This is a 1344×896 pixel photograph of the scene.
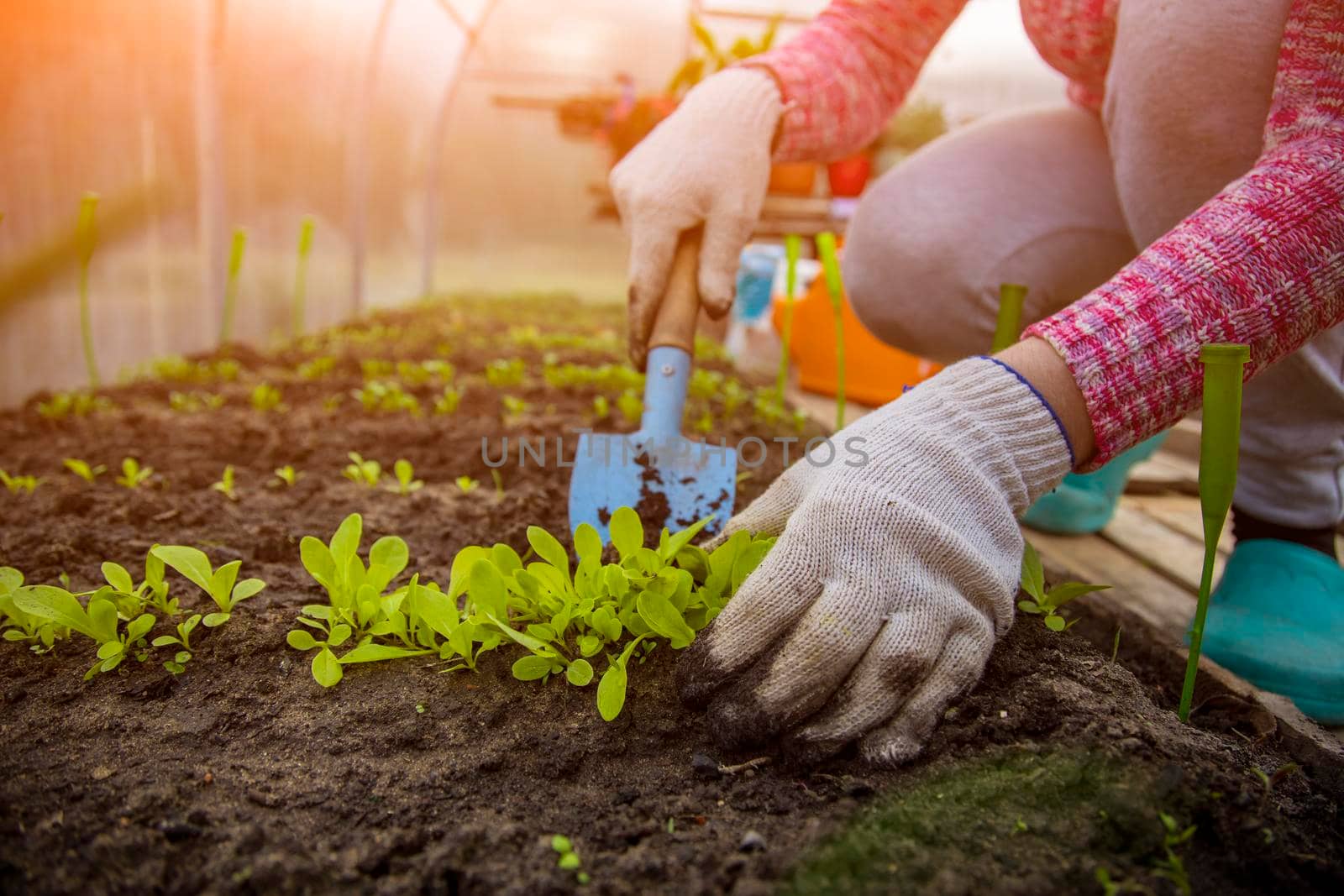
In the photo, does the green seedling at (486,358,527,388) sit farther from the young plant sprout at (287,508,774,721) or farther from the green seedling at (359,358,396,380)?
the young plant sprout at (287,508,774,721)

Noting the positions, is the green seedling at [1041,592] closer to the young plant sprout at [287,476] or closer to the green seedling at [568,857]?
the green seedling at [568,857]

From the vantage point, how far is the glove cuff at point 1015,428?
951mm

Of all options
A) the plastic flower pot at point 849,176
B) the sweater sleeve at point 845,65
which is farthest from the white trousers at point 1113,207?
the plastic flower pot at point 849,176

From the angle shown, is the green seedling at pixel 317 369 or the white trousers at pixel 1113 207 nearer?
the white trousers at pixel 1113 207

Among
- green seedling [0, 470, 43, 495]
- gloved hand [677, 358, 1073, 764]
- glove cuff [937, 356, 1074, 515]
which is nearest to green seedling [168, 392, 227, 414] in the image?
green seedling [0, 470, 43, 495]

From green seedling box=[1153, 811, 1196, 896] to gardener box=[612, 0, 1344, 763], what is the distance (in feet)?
0.71

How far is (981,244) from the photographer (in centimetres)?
174

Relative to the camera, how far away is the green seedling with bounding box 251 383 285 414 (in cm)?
239

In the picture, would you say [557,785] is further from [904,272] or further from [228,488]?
[904,272]

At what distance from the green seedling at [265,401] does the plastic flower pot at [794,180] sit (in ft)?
14.9

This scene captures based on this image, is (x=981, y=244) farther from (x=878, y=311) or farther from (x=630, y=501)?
(x=630, y=501)

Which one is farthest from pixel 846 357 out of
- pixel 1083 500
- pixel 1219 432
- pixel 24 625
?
pixel 24 625

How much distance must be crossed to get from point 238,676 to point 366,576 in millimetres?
186

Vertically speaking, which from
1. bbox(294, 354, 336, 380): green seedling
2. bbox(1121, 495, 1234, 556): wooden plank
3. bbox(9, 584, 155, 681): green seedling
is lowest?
bbox(1121, 495, 1234, 556): wooden plank
